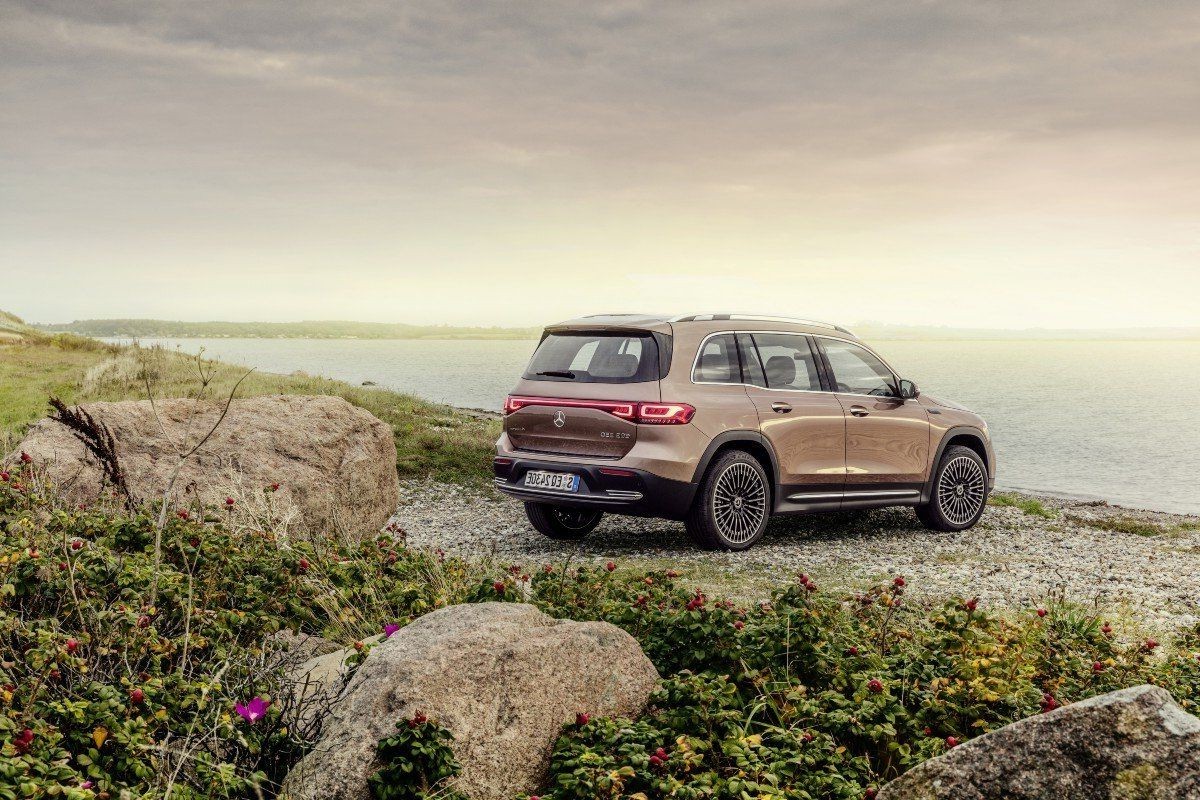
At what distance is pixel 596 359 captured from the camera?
9680mm

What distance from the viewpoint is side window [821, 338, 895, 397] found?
10979 mm

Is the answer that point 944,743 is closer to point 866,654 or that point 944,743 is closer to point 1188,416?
point 866,654

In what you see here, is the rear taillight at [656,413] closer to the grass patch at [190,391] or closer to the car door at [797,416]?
the car door at [797,416]

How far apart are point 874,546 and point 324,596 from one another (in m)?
6.75

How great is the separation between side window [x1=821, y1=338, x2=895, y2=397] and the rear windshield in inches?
99.7

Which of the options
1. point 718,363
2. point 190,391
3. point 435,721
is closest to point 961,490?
point 718,363

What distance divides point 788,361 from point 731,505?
1.73 meters

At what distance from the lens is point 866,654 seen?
16.9 ft

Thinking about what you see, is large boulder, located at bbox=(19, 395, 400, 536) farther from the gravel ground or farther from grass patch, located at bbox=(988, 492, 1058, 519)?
grass patch, located at bbox=(988, 492, 1058, 519)

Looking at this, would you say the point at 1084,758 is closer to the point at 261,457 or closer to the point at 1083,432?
the point at 261,457

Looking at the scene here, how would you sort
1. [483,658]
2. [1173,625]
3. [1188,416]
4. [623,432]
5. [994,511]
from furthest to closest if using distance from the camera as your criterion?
[1188,416]
[994,511]
[623,432]
[1173,625]
[483,658]

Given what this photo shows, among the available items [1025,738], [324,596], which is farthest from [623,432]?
[1025,738]

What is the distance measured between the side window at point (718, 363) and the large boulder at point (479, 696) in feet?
17.2

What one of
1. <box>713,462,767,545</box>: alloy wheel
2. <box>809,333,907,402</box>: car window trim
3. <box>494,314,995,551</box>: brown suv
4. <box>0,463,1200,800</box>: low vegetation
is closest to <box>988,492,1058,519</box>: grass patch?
<box>494,314,995,551</box>: brown suv
